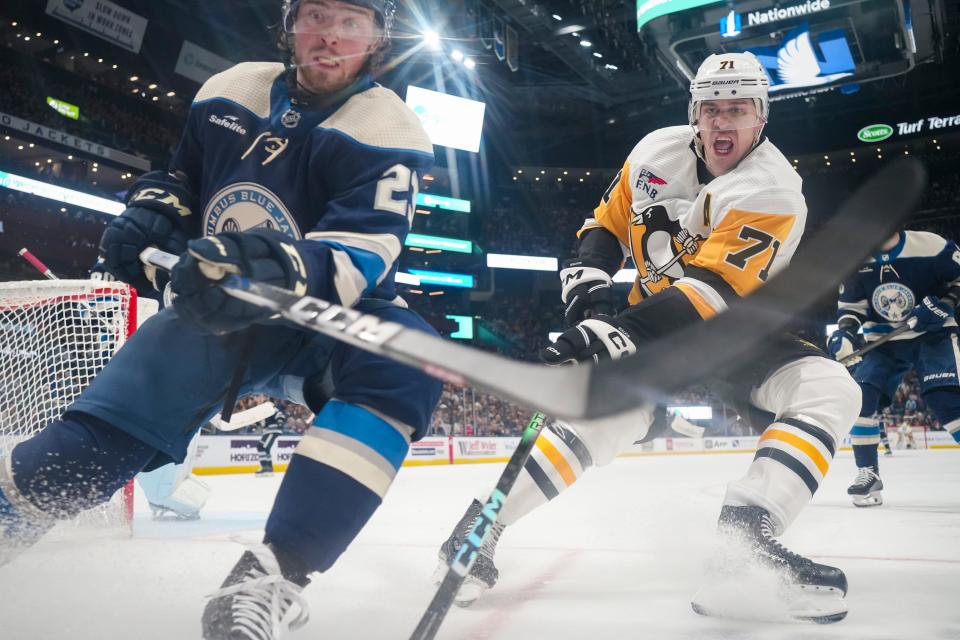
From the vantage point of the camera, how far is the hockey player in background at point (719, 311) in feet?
4.67

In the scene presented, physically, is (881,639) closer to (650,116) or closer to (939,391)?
(939,391)

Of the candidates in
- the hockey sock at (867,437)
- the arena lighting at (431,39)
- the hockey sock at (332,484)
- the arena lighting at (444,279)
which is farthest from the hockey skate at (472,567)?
the arena lighting at (444,279)

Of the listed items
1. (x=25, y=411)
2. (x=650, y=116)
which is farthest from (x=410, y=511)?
(x=650, y=116)

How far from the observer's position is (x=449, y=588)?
1005 millimetres

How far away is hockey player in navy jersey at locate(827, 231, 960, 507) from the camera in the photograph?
11.0 ft

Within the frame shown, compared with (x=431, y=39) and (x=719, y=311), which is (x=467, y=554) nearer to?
(x=719, y=311)

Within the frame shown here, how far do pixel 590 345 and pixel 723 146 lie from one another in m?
0.68

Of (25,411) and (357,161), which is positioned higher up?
(357,161)

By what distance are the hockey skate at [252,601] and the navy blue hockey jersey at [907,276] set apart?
3.38 metres

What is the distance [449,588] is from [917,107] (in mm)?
18217

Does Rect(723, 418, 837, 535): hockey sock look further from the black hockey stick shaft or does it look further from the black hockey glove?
the black hockey glove

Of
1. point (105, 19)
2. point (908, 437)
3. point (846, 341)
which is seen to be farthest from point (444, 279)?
point (846, 341)

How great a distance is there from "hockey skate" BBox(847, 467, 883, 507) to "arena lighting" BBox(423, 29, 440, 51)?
10442mm

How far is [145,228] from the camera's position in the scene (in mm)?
1271
